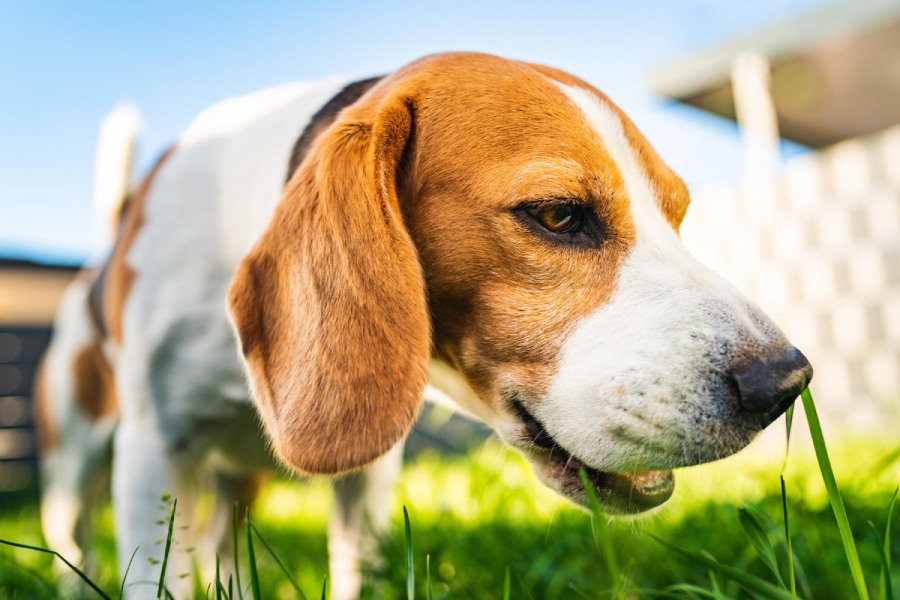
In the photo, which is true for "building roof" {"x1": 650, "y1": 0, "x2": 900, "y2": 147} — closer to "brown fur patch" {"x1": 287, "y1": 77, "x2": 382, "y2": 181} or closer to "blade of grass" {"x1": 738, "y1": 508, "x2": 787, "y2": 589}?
"brown fur patch" {"x1": 287, "y1": 77, "x2": 382, "y2": 181}

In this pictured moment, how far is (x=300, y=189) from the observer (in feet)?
5.54

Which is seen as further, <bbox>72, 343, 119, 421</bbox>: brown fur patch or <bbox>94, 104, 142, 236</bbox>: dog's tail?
<bbox>94, 104, 142, 236</bbox>: dog's tail

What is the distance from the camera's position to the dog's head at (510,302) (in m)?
1.42

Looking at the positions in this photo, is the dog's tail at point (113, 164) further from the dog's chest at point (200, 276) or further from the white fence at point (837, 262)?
the white fence at point (837, 262)

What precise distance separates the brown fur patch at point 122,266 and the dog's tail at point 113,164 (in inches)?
46.2

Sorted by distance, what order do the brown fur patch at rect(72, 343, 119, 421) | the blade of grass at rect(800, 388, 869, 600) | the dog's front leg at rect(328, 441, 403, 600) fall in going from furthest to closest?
the brown fur patch at rect(72, 343, 119, 421) → the dog's front leg at rect(328, 441, 403, 600) → the blade of grass at rect(800, 388, 869, 600)

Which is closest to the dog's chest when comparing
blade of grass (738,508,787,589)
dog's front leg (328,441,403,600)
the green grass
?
the green grass

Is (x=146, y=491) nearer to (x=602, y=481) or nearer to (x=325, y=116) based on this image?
(x=325, y=116)

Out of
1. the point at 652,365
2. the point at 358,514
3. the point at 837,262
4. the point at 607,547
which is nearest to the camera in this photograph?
the point at 607,547

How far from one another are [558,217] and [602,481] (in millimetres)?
540

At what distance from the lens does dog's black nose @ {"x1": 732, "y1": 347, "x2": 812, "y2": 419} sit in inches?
52.8

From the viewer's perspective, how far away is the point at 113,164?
12.5 feet

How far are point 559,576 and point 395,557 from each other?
0.46 m

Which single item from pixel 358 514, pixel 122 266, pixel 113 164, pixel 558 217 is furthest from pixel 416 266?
pixel 113 164
